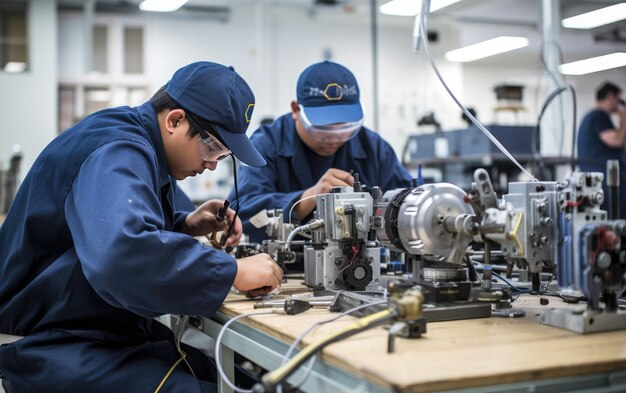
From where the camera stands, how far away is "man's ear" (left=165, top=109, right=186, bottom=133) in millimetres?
1649

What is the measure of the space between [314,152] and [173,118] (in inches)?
41.4

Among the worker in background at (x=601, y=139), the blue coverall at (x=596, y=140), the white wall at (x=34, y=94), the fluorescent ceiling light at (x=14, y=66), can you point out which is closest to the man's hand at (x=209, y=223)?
the worker in background at (x=601, y=139)

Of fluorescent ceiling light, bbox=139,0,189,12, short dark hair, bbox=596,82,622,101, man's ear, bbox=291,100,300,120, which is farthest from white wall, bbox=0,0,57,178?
man's ear, bbox=291,100,300,120

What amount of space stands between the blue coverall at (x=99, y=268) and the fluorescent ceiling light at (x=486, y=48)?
8.26 metres

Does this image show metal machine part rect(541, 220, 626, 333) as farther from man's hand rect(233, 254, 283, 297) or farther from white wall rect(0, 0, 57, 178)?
white wall rect(0, 0, 57, 178)

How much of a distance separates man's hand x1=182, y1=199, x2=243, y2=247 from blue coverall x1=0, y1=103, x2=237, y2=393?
0.39 metres

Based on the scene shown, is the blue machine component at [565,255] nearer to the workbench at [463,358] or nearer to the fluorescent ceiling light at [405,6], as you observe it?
the workbench at [463,358]

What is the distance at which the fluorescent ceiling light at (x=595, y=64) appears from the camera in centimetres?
1022

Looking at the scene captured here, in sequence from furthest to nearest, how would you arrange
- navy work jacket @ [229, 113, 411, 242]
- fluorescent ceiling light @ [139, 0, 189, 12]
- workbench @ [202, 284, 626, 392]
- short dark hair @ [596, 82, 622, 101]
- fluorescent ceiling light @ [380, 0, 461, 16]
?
fluorescent ceiling light @ [139, 0, 189, 12] < short dark hair @ [596, 82, 622, 101] < fluorescent ceiling light @ [380, 0, 461, 16] < navy work jacket @ [229, 113, 411, 242] < workbench @ [202, 284, 626, 392]

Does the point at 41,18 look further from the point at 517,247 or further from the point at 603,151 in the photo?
the point at 517,247

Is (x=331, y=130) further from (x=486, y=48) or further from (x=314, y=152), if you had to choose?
(x=486, y=48)

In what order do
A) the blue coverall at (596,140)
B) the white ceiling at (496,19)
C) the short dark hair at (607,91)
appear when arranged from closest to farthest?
the blue coverall at (596,140)
the short dark hair at (607,91)
the white ceiling at (496,19)

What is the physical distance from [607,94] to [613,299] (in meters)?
5.14

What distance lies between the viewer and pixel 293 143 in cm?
263
